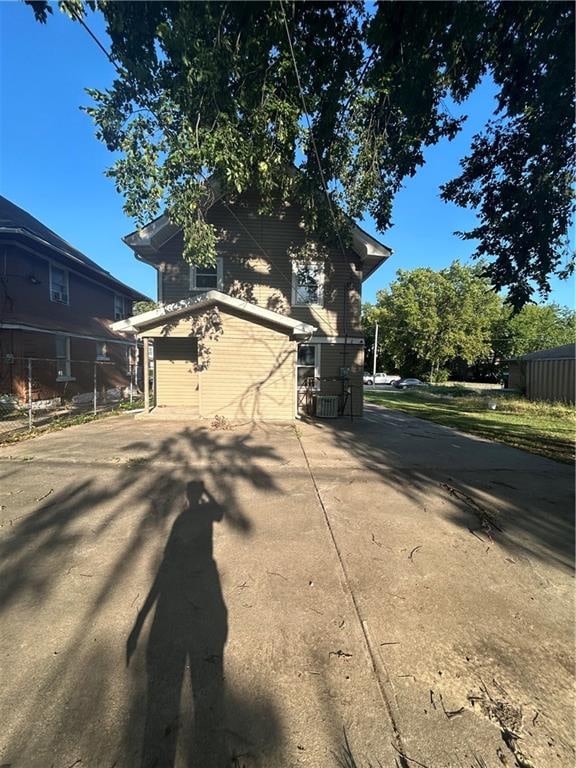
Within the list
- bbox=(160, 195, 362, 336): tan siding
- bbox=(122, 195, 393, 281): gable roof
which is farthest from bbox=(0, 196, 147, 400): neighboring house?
bbox=(160, 195, 362, 336): tan siding

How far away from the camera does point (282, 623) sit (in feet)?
8.05

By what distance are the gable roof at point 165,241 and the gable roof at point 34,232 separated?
346cm

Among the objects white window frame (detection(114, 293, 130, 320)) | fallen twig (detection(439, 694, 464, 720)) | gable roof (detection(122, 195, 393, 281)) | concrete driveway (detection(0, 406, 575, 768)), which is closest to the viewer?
concrete driveway (detection(0, 406, 575, 768))

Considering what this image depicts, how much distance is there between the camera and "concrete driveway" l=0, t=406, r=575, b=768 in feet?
5.58

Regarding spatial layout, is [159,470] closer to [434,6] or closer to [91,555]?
[91,555]

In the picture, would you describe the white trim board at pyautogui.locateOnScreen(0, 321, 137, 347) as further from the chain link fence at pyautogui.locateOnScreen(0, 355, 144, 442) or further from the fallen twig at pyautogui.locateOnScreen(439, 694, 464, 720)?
the fallen twig at pyautogui.locateOnScreen(439, 694, 464, 720)

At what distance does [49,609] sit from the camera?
256cm

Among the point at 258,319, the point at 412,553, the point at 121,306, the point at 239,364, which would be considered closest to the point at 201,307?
the point at 258,319

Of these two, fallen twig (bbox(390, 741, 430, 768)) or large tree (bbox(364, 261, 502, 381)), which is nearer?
fallen twig (bbox(390, 741, 430, 768))

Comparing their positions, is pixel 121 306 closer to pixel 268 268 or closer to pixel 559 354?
pixel 268 268

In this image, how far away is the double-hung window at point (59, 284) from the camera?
14.0 meters

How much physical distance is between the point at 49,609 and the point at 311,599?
1.90 metres

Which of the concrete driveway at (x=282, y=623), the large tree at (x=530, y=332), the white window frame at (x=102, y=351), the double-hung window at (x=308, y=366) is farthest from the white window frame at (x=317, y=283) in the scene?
the large tree at (x=530, y=332)

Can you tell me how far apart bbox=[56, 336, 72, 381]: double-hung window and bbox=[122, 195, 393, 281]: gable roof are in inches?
227
